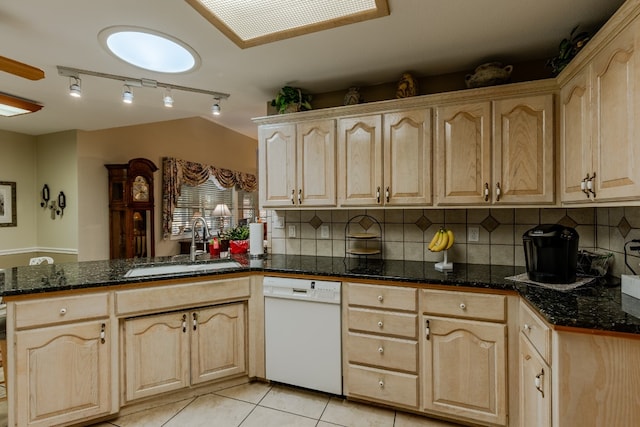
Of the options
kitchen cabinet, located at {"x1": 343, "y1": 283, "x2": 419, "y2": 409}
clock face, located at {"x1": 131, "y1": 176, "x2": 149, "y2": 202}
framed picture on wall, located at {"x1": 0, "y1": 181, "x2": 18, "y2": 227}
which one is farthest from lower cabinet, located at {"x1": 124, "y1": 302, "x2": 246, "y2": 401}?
framed picture on wall, located at {"x1": 0, "y1": 181, "x2": 18, "y2": 227}

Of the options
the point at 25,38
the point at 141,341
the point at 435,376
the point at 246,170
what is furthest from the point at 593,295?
the point at 246,170

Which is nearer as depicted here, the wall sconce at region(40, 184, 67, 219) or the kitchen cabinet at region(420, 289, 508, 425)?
the kitchen cabinet at region(420, 289, 508, 425)

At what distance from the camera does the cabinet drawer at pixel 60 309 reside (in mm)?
1786

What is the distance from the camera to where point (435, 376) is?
196 cm

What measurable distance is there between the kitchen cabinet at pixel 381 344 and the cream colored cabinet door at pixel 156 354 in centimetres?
110

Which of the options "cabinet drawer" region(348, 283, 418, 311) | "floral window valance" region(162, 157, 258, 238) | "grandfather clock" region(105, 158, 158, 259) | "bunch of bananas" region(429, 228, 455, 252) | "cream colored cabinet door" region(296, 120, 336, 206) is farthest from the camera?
"floral window valance" region(162, 157, 258, 238)

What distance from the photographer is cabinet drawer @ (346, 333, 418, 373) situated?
6.61ft

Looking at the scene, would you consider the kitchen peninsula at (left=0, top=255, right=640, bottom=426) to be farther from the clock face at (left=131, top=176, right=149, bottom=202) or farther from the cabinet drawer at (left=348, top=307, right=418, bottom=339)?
the clock face at (left=131, top=176, right=149, bottom=202)

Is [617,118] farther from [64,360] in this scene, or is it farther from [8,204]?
[8,204]

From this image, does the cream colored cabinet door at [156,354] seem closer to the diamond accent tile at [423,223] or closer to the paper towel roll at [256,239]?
the paper towel roll at [256,239]

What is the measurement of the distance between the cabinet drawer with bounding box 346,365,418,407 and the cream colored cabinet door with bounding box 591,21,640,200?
145cm

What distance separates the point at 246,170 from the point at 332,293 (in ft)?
18.6

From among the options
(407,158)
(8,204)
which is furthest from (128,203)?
(407,158)

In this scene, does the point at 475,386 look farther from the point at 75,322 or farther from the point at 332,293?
the point at 75,322
